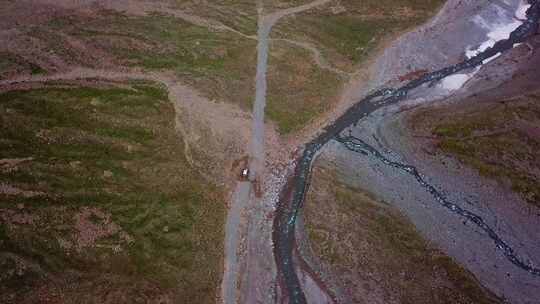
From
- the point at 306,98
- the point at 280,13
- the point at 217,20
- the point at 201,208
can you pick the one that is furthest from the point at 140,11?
the point at 201,208

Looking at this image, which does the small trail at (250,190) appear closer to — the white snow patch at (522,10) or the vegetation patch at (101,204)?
the vegetation patch at (101,204)

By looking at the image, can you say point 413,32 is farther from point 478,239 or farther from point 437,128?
point 478,239

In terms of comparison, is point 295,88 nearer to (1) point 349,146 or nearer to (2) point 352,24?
(1) point 349,146

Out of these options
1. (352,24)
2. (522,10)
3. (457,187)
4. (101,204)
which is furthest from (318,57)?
(522,10)

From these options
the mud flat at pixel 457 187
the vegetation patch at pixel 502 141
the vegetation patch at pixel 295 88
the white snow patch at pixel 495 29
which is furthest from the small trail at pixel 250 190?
the white snow patch at pixel 495 29

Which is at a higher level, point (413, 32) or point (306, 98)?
point (413, 32)

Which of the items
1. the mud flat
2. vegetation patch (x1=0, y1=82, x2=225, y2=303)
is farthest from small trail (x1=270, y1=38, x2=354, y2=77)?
vegetation patch (x1=0, y1=82, x2=225, y2=303)
